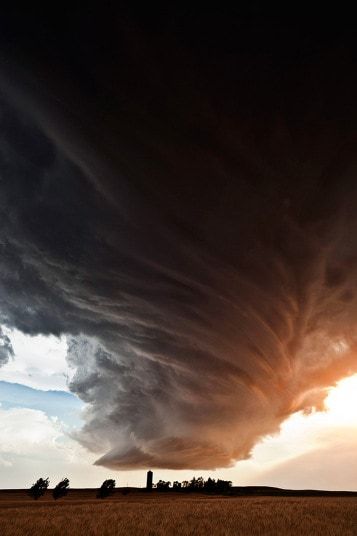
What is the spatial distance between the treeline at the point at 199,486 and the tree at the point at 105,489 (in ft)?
127

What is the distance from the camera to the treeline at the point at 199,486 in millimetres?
119312

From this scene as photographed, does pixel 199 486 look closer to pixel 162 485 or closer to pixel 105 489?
pixel 162 485

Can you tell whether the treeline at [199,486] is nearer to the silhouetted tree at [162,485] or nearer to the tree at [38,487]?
the silhouetted tree at [162,485]

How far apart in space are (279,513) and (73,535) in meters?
17.6

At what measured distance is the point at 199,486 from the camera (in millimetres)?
125812

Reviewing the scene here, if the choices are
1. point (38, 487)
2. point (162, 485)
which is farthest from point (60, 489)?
point (162, 485)

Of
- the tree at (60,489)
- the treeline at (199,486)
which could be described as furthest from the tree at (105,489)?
the treeline at (199,486)

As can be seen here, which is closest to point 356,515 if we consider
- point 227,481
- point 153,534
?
point 153,534

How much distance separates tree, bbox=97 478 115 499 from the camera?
8406cm

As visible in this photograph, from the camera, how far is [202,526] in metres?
24.4

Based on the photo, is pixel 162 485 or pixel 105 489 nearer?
pixel 105 489

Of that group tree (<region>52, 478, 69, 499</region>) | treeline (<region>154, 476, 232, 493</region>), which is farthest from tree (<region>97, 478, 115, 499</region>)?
treeline (<region>154, 476, 232, 493</region>)

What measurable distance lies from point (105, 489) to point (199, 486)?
5088 centimetres

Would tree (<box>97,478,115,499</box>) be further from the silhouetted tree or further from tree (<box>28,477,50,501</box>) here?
the silhouetted tree
